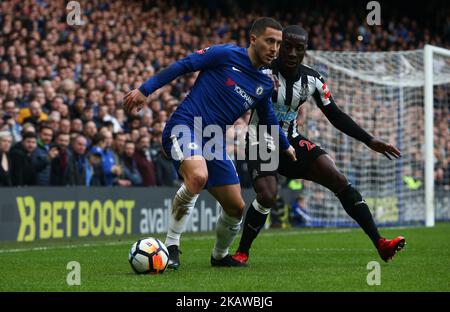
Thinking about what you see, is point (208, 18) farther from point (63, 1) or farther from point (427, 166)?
point (427, 166)

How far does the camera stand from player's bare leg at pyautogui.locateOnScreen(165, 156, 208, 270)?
28.4 ft

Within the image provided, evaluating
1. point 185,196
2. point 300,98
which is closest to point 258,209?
point 300,98

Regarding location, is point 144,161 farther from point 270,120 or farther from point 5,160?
point 270,120

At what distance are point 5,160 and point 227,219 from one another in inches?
263

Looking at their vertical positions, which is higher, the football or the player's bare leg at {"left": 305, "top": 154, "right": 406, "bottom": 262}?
the player's bare leg at {"left": 305, "top": 154, "right": 406, "bottom": 262}

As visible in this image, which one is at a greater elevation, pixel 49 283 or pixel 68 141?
pixel 68 141

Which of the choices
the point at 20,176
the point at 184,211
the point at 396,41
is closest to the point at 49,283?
the point at 184,211

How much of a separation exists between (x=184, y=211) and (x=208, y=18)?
20.0 m

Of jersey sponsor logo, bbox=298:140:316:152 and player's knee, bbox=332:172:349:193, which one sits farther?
jersey sponsor logo, bbox=298:140:316:152

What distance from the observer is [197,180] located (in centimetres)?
862

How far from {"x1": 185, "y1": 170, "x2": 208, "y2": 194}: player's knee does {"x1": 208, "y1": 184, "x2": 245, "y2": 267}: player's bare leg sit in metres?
0.40

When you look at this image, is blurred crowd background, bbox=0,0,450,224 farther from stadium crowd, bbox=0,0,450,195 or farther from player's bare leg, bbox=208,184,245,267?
player's bare leg, bbox=208,184,245,267

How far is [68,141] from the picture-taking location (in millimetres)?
16094

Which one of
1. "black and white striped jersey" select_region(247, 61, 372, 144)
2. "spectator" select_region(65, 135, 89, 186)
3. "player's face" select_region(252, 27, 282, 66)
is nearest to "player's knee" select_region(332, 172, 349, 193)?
"black and white striped jersey" select_region(247, 61, 372, 144)
